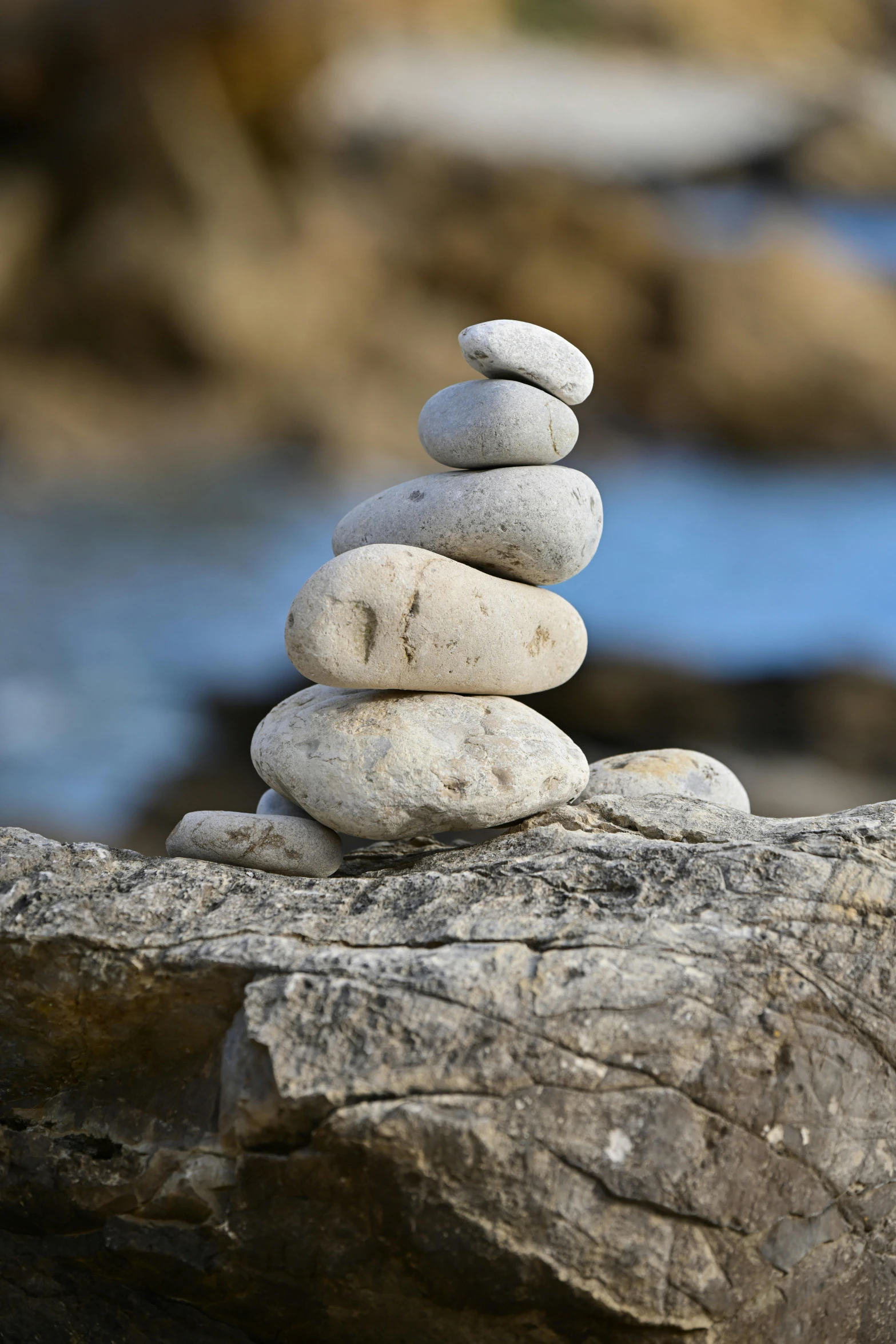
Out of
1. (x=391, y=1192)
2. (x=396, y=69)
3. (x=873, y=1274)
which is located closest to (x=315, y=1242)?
(x=391, y=1192)

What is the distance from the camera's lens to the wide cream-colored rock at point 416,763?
10.2 ft

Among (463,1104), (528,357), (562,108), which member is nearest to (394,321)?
(562,108)

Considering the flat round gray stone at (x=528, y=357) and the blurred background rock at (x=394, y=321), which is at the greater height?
the blurred background rock at (x=394, y=321)

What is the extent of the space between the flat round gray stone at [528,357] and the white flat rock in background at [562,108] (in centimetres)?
809

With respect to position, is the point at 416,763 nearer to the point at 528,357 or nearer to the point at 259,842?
the point at 259,842

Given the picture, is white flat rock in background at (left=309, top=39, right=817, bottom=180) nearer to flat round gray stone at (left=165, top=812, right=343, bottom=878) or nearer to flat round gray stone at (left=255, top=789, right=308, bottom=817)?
flat round gray stone at (left=255, top=789, right=308, bottom=817)

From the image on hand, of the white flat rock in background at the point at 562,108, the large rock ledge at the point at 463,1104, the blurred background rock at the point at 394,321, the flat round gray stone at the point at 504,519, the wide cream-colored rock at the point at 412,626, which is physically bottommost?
the large rock ledge at the point at 463,1104

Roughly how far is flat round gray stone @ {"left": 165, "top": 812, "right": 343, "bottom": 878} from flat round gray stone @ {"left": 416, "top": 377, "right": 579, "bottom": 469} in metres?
1.13

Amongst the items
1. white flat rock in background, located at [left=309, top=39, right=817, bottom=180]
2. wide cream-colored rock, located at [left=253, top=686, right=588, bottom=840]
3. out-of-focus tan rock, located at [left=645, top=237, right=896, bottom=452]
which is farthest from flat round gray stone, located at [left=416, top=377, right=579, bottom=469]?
white flat rock in background, located at [left=309, top=39, right=817, bottom=180]

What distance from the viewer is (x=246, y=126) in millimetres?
9984

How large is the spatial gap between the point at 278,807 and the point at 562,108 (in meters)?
9.64

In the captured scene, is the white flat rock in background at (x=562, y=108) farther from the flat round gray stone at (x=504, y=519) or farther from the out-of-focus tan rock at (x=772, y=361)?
the flat round gray stone at (x=504, y=519)

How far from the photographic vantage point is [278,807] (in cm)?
350

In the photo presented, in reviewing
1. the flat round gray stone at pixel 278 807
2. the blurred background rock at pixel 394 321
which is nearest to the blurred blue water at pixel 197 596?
the blurred background rock at pixel 394 321
